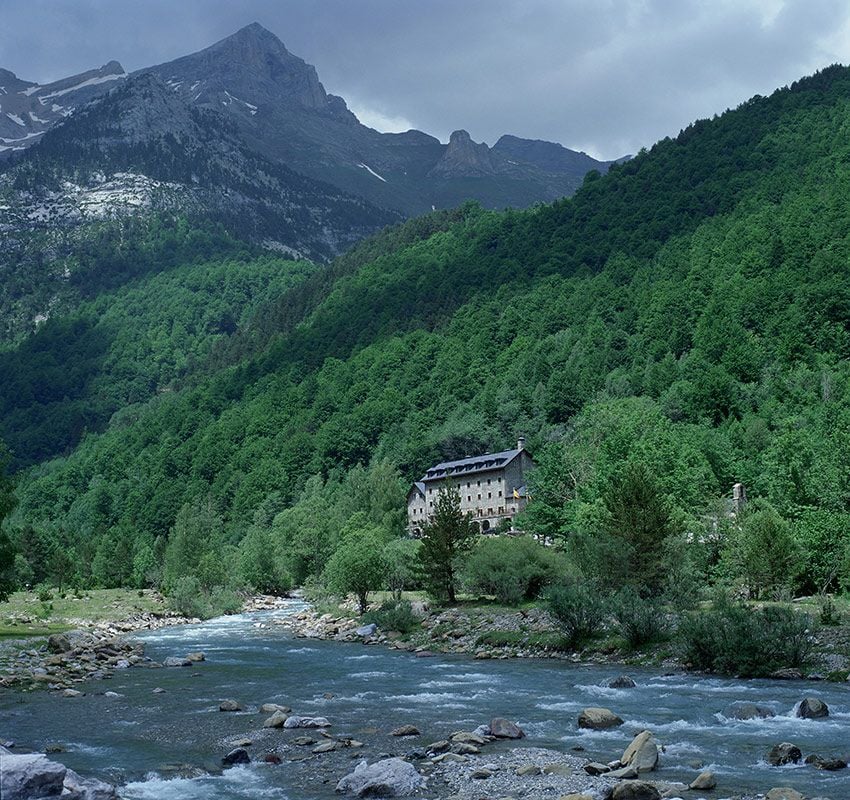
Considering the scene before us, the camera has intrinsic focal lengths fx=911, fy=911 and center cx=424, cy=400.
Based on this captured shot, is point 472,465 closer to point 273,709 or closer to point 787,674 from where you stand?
point 787,674

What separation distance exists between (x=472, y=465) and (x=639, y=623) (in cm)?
8739

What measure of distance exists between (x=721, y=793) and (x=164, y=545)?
422ft

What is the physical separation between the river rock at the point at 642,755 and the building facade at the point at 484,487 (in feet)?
326

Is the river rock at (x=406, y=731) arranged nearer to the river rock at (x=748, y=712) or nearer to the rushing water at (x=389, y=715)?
the rushing water at (x=389, y=715)

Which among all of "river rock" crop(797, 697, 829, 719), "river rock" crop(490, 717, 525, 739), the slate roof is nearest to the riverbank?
"river rock" crop(797, 697, 829, 719)

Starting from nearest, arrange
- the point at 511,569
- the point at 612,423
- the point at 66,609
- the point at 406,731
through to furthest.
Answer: the point at 406,731, the point at 511,569, the point at 66,609, the point at 612,423

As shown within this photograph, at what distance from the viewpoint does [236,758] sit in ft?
92.4

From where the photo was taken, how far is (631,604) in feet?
164

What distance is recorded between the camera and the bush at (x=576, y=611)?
2005 inches

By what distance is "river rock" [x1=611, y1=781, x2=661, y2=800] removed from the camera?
22500 mm

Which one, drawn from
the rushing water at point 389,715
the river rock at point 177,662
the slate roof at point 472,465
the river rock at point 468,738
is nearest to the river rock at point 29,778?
the rushing water at point 389,715

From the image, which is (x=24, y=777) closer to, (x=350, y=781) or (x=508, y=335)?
(x=350, y=781)

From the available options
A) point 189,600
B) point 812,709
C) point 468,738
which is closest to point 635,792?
point 468,738

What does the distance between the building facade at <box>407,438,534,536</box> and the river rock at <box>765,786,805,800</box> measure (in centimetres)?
10338
